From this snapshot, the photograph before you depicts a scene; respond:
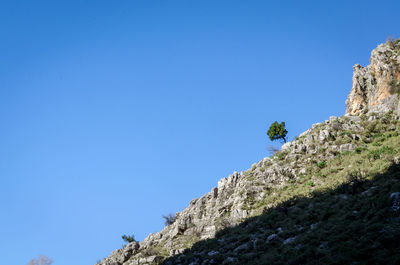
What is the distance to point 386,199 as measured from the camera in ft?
57.5

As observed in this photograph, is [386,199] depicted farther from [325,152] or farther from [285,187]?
[325,152]

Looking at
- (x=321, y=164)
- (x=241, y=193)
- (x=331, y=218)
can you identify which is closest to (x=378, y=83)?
(x=321, y=164)

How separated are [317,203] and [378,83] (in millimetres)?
23352

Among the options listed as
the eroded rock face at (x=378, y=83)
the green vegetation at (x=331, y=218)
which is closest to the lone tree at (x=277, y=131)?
the eroded rock face at (x=378, y=83)

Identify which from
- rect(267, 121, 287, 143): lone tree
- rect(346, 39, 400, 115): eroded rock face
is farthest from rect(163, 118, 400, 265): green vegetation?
rect(267, 121, 287, 143): lone tree

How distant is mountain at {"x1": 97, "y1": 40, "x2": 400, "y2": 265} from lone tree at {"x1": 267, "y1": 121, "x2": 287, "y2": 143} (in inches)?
752

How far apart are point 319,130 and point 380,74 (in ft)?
33.9

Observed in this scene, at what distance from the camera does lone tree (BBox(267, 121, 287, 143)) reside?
6253 cm

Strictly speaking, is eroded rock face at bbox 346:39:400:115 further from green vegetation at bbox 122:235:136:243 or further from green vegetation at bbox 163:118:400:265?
green vegetation at bbox 122:235:136:243

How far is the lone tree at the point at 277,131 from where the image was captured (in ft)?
205

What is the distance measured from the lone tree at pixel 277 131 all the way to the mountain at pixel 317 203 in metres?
19.1

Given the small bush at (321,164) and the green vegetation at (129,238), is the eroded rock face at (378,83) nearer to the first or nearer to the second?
the small bush at (321,164)

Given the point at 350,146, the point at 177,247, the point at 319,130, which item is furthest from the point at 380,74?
the point at 177,247

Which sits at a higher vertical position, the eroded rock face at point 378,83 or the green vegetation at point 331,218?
the eroded rock face at point 378,83
